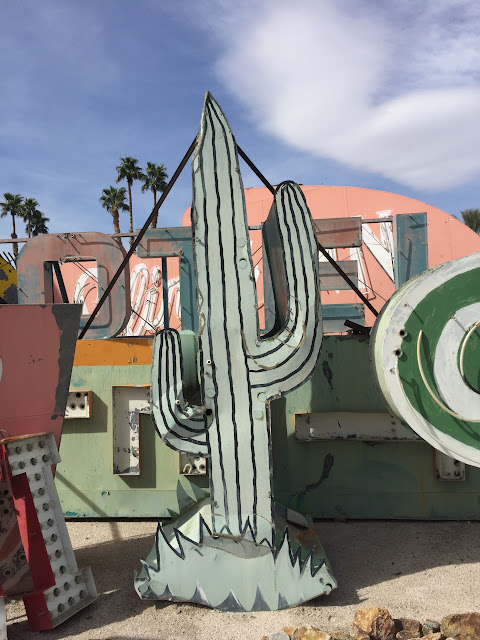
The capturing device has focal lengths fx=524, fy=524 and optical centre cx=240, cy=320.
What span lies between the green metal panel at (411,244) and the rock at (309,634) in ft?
13.8

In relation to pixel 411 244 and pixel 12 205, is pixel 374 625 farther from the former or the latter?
pixel 12 205

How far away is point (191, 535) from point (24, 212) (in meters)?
35.0

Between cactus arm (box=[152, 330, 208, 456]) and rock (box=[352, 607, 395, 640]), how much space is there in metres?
1.34

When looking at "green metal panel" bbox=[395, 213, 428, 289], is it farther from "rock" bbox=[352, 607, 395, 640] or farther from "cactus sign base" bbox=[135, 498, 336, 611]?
"rock" bbox=[352, 607, 395, 640]

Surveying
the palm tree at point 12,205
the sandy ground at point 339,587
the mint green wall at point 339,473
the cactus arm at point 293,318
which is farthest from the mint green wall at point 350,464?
the palm tree at point 12,205

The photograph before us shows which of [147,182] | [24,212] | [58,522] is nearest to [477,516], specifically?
[58,522]

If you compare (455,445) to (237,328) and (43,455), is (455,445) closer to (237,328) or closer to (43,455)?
(237,328)

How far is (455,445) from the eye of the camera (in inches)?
137

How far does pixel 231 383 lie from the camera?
3484mm

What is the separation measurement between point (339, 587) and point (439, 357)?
5.63ft

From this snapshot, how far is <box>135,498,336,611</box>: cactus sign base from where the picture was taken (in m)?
3.32

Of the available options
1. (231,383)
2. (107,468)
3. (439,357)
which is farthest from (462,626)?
(107,468)

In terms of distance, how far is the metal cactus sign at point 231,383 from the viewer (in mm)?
3379

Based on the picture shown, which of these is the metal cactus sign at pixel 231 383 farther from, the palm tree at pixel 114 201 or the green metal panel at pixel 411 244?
the palm tree at pixel 114 201
